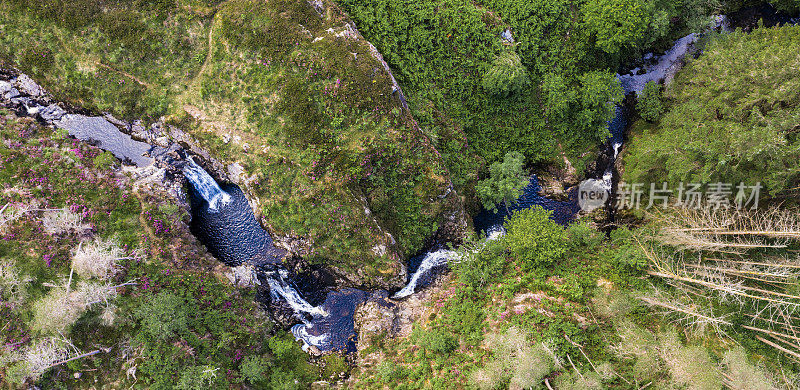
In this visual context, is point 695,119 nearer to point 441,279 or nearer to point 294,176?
point 441,279

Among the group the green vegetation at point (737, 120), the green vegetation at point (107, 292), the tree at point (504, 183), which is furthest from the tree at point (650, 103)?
the green vegetation at point (107, 292)

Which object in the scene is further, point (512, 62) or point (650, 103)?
point (650, 103)

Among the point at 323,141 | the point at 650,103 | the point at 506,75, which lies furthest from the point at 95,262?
the point at 650,103

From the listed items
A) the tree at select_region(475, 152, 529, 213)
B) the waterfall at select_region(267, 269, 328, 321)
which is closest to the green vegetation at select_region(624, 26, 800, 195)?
the tree at select_region(475, 152, 529, 213)

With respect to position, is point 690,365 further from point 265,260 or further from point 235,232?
point 235,232

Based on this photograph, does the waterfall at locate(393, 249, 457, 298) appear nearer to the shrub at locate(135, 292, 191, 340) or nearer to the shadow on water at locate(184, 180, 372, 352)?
the shadow on water at locate(184, 180, 372, 352)

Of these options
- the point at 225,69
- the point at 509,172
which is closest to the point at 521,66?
the point at 509,172
